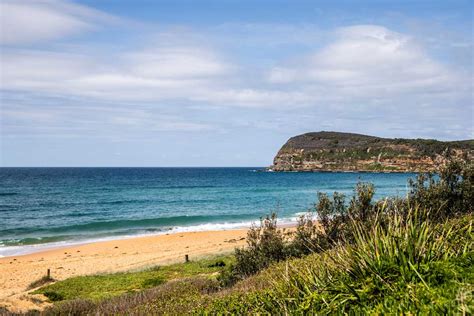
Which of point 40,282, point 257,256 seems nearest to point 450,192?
point 257,256

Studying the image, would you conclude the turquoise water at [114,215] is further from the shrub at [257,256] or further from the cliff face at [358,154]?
the cliff face at [358,154]

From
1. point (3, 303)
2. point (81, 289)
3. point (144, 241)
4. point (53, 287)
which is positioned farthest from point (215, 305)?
point (144, 241)

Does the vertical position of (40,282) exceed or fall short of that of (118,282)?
it falls short

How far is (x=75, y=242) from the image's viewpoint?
3612 centimetres

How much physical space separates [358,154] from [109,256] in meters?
148

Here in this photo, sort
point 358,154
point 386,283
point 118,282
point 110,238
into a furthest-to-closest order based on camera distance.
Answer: point 358,154 → point 110,238 → point 118,282 → point 386,283

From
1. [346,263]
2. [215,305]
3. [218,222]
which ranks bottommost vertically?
[218,222]

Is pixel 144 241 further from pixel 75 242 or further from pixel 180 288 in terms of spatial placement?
pixel 180 288

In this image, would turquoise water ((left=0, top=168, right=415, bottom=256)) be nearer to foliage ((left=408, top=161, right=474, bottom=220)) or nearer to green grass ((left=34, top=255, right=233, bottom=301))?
foliage ((left=408, top=161, right=474, bottom=220))

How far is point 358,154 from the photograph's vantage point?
16688cm

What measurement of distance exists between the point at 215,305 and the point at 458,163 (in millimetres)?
15192

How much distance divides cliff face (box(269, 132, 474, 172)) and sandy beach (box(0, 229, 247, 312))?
10186cm

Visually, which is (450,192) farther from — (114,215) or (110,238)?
(114,215)

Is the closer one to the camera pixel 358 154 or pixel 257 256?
pixel 257 256
